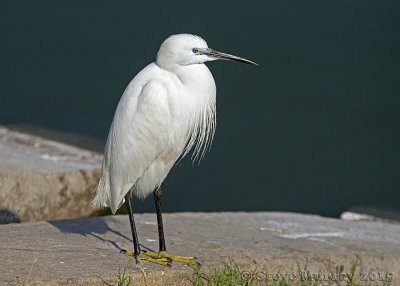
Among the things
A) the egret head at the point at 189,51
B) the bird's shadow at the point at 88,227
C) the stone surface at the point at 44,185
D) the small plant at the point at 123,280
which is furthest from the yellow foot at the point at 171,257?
the stone surface at the point at 44,185

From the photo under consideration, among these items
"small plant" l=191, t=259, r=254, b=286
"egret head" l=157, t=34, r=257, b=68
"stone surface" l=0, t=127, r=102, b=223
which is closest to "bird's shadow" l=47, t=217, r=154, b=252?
"small plant" l=191, t=259, r=254, b=286

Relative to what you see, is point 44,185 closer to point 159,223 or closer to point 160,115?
point 159,223

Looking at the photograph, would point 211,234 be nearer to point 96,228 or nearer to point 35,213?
point 96,228

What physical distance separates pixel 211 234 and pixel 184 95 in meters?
1.11

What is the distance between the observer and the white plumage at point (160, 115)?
3.10 m

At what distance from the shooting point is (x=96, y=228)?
3818mm

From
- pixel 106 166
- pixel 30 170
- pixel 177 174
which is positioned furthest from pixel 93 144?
pixel 106 166

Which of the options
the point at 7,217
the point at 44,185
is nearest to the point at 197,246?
the point at 44,185

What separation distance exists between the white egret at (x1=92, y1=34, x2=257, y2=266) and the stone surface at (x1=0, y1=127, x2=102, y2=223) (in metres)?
1.34

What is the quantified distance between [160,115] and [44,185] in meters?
1.79

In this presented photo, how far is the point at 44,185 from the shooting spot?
15.2 feet

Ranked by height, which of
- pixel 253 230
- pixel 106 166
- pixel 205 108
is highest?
pixel 205 108

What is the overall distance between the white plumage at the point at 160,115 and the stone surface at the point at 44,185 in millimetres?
1368

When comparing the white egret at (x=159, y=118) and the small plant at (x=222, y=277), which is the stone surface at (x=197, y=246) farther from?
the white egret at (x=159, y=118)
